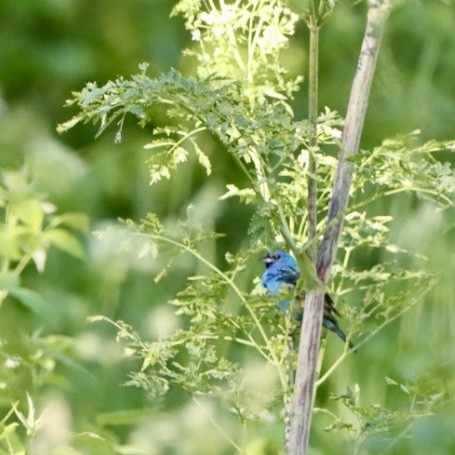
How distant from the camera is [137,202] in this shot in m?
3.55

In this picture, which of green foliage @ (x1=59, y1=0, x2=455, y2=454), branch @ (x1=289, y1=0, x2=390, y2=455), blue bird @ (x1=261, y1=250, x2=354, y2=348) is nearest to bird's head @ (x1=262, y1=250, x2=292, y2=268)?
blue bird @ (x1=261, y1=250, x2=354, y2=348)

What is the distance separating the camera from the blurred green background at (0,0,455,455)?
267 centimetres

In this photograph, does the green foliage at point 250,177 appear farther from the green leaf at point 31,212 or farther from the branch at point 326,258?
the green leaf at point 31,212

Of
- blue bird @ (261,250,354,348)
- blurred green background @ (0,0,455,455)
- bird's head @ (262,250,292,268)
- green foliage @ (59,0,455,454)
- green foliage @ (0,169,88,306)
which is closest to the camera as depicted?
green foliage @ (59,0,455,454)

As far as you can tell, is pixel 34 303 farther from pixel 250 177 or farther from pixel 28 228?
pixel 250 177

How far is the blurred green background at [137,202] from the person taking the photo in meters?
2.67

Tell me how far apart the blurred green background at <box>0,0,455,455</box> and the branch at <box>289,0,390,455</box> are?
0.45 m

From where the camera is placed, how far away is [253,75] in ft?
6.48

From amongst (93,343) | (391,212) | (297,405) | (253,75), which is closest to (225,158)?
(391,212)

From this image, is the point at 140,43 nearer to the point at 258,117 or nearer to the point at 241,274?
the point at 241,274

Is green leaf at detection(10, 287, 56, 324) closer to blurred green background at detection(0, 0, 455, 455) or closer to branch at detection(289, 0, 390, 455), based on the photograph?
blurred green background at detection(0, 0, 455, 455)

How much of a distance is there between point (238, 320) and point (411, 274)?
22 cm

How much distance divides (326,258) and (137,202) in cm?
187

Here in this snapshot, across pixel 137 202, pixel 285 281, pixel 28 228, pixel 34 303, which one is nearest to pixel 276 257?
pixel 285 281
